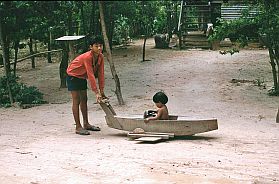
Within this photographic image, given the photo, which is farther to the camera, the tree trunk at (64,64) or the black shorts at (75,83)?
the tree trunk at (64,64)

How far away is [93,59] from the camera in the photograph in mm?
8031

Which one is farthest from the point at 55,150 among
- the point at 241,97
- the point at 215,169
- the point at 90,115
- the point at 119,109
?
the point at 241,97

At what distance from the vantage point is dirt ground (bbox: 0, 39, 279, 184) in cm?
551

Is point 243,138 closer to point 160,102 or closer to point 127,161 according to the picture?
point 160,102

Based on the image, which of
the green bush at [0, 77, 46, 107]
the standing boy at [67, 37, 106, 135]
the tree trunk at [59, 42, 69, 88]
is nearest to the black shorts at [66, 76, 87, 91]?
the standing boy at [67, 37, 106, 135]

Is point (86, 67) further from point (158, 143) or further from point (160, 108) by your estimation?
point (158, 143)

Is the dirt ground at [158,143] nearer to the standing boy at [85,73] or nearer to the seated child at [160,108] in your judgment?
the seated child at [160,108]

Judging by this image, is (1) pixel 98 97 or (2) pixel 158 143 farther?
(1) pixel 98 97

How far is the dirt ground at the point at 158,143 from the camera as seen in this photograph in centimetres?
551

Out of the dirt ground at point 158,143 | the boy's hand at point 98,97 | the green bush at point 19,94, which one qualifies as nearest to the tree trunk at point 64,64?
the dirt ground at point 158,143

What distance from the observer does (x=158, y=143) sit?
7.37m

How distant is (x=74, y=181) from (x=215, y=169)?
1674 millimetres

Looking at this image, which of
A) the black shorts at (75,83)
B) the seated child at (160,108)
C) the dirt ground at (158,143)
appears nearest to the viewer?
the dirt ground at (158,143)

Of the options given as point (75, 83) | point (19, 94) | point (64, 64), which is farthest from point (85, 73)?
point (64, 64)
